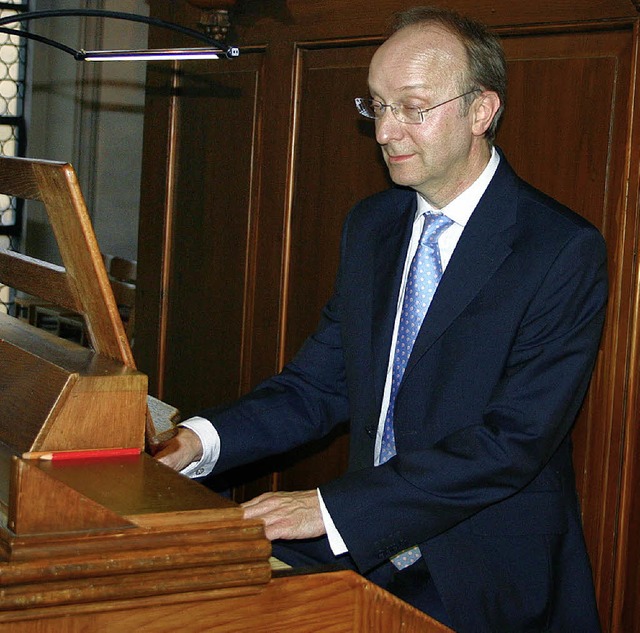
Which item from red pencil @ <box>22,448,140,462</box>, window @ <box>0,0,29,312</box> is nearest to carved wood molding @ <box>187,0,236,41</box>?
red pencil @ <box>22,448,140,462</box>

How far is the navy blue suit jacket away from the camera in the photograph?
212 centimetres

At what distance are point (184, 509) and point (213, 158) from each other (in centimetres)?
262

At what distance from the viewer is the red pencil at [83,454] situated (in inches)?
56.8

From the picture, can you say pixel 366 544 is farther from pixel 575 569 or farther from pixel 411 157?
pixel 411 157

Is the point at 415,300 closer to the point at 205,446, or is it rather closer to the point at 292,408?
the point at 292,408

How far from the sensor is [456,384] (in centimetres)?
235

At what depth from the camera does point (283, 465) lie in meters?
3.62

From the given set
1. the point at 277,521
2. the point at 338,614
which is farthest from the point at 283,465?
the point at 338,614

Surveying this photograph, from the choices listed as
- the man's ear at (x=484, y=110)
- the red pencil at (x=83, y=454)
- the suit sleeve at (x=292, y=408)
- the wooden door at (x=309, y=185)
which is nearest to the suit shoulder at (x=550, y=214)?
the man's ear at (x=484, y=110)

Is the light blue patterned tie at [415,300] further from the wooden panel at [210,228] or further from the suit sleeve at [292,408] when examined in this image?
the wooden panel at [210,228]

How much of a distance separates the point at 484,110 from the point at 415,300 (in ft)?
1.53

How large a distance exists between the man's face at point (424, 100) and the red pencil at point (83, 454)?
115 cm

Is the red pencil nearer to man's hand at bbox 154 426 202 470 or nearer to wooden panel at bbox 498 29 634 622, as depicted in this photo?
man's hand at bbox 154 426 202 470

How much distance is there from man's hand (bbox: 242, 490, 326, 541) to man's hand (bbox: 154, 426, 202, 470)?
383 mm
